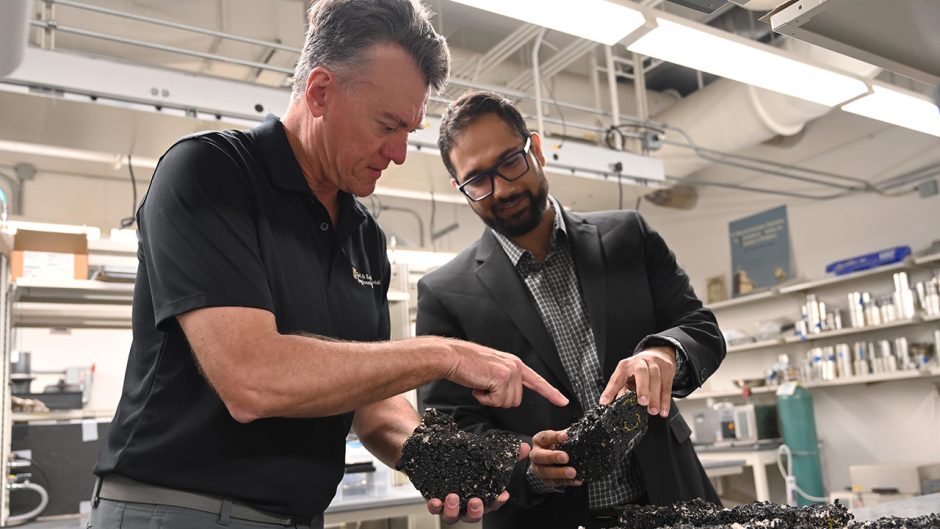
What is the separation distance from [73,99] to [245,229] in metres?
2.41

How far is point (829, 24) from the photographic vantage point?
54.4 inches

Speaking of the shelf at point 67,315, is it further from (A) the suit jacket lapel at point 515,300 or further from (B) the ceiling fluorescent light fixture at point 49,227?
(A) the suit jacket lapel at point 515,300

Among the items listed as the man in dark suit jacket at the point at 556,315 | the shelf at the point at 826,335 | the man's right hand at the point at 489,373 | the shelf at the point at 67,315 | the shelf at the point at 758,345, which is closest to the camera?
the man's right hand at the point at 489,373

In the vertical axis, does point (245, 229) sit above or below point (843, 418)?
above

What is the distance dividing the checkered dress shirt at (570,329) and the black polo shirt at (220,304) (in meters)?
0.48

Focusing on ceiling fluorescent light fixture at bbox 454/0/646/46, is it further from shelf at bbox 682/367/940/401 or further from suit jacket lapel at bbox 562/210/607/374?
shelf at bbox 682/367/940/401

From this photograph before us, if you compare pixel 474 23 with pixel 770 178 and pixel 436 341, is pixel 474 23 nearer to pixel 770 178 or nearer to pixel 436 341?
pixel 770 178

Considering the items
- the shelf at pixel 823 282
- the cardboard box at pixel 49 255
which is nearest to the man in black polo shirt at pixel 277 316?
the cardboard box at pixel 49 255

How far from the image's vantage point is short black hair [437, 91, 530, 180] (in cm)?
165

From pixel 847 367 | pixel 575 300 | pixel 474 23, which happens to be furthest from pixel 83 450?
pixel 847 367

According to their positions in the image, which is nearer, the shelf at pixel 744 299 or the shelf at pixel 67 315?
the shelf at pixel 67 315

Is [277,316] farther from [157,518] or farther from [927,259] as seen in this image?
[927,259]

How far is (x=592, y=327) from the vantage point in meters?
1.53

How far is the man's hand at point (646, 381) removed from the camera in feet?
4.18
